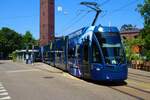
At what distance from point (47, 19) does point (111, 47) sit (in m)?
88.5

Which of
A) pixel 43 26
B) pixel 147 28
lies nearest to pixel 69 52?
pixel 147 28

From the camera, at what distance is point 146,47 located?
51156mm

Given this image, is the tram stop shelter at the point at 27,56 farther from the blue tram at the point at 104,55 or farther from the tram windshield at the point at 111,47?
the tram windshield at the point at 111,47

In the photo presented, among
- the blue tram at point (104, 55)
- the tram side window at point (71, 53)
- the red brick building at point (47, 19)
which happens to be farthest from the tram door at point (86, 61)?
the red brick building at point (47, 19)

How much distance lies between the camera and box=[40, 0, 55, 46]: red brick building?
360 feet

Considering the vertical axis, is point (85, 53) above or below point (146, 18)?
below

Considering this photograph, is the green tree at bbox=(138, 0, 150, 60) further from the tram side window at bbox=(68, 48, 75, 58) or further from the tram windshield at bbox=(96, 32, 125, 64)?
the tram windshield at bbox=(96, 32, 125, 64)

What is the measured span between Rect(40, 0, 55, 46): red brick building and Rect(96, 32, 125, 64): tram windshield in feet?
283

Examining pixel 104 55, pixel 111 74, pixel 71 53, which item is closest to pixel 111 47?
pixel 104 55

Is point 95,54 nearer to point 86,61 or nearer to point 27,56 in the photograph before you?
point 86,61

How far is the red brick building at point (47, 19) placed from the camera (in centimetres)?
10988

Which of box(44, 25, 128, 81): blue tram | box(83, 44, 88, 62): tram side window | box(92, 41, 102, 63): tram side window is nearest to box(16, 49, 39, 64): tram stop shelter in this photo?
box(83, 44, 88, 62): tram side window

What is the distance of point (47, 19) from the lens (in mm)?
110125

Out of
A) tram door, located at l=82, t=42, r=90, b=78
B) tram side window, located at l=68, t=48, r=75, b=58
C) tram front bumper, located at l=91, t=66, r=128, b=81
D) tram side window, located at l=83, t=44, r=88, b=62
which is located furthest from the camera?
tram side window, located at l=68, t=48, r=75, b=58
